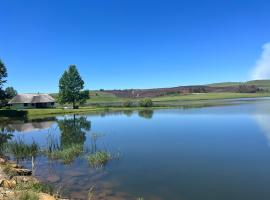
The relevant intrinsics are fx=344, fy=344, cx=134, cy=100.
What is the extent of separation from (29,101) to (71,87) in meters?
12.6

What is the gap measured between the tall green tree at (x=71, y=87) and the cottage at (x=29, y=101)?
266 inches

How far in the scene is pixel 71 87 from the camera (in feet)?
304

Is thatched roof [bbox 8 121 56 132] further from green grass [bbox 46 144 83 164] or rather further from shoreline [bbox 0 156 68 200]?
shoreline [bbox 0 156 68 200]

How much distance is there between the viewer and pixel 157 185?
17.8 meters

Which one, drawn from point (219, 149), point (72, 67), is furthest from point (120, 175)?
point (72, 67)

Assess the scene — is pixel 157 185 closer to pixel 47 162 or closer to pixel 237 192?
pixel 237 192

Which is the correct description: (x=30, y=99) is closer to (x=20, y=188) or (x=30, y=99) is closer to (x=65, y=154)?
(x=65, y=154)

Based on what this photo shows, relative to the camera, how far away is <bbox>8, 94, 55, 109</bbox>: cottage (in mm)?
93625

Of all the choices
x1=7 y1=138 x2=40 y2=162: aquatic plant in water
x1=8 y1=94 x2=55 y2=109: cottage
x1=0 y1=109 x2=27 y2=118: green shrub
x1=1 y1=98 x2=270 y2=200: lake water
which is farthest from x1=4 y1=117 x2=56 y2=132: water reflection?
x1=8 y1=94 x2=55 y2=109: cottage

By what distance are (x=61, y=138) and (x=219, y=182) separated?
2306cm

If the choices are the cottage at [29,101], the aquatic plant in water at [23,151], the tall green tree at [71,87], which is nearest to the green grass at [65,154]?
the aquatic plant in water at [23,151]

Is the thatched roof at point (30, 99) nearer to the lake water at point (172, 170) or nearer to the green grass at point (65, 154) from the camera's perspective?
the lake water at point (172, 170)

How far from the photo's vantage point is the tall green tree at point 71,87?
302 ft

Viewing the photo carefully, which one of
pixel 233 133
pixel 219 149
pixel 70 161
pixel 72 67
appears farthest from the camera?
pixel 72 67
